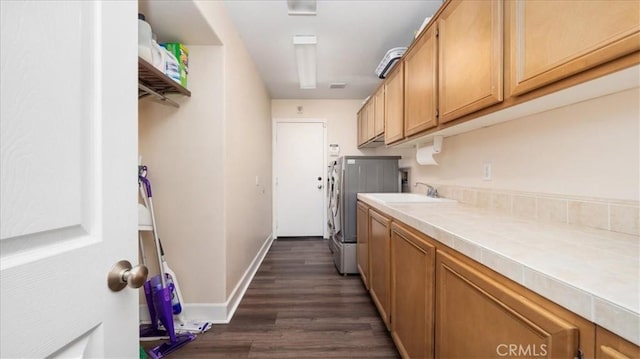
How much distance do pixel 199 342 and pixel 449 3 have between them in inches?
101

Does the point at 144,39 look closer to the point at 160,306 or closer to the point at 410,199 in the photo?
the point at 160,306

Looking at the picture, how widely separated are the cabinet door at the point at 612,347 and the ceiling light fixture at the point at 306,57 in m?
2.50

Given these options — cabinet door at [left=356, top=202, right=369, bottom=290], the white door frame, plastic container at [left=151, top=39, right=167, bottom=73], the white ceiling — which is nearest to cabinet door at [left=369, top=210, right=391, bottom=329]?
cabinet door at [left=356, top=202, right=369, bottom=290]

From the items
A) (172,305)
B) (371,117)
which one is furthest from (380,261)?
(371,117)

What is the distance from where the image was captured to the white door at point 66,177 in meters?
0.37

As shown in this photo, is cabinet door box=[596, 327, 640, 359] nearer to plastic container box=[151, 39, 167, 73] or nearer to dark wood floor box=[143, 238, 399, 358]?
dark wood floor box=[143, 238, 399, 358]

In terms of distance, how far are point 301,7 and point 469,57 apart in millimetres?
1305

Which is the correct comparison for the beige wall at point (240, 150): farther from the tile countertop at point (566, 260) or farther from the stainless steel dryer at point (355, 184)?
the tile countertop at point (566, 260)

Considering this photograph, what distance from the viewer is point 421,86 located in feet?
5.73

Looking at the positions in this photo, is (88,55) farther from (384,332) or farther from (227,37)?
(384,332)

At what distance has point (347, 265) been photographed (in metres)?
2.75

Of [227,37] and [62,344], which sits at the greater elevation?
[227,37]

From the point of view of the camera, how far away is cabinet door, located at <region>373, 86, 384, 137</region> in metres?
2.71

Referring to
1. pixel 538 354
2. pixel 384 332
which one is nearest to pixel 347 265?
pixel 384 332
